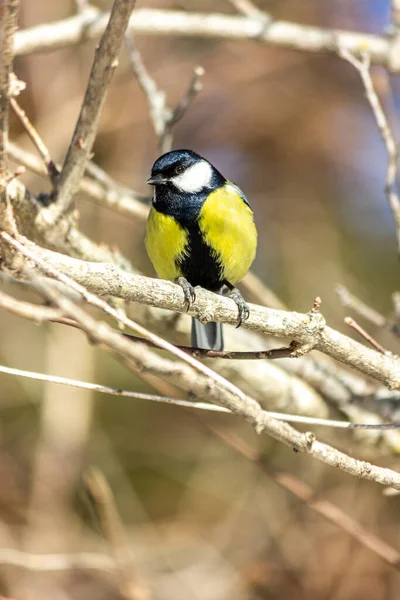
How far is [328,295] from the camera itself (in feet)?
12.4

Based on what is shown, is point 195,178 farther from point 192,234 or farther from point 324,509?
point 324,509

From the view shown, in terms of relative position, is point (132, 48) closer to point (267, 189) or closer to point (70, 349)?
point (70, 349)

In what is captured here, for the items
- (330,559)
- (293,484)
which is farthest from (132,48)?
(330,559)

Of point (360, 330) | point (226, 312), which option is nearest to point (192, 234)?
point (226, 312)

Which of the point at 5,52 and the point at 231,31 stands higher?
the point at 231,31

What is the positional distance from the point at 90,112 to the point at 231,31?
1332 millimetres

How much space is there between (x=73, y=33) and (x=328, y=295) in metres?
1.94

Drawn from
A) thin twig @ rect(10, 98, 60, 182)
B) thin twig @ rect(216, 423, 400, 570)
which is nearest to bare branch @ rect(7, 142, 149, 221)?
thin twig @ rect(10, 98, 60, 182)

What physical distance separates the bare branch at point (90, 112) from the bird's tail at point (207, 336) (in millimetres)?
696

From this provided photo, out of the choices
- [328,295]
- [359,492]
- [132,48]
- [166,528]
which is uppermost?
[132,48]

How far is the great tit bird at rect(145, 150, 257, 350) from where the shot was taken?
2.46 m

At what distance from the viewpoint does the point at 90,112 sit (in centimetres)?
189

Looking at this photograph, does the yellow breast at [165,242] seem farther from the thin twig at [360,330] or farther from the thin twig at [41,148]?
the thin twig at [360,330]

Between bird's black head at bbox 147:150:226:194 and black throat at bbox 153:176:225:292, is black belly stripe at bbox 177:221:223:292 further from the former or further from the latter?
bird's black head at bbox 147:150:226:194
